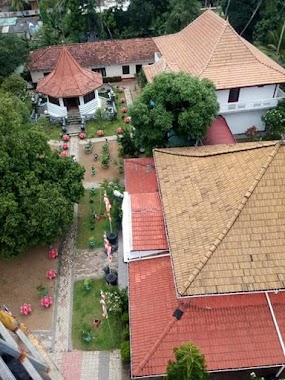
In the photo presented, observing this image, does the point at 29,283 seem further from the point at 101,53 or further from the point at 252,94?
the point at 101,53

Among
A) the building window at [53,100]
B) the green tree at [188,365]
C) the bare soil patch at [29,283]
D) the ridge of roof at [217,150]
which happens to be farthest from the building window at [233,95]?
the green tree at [188,365]

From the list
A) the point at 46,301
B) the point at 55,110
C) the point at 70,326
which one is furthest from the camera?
the point at 55,110

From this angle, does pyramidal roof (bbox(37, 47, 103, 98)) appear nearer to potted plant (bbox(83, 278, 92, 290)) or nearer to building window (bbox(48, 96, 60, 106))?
building window (bbox(48, 96, 60, 106))

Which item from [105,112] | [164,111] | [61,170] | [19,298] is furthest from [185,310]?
[105,112]

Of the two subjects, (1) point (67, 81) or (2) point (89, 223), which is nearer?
(2) point (89, 223)

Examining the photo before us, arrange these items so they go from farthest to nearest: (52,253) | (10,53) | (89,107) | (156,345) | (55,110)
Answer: (10,53)
(89,107)
(55,110)
(52,253)
(156,345)

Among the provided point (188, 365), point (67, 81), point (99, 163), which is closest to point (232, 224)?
point (188, 365)

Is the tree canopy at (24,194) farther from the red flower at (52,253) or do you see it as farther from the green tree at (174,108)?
the green tree at (174,108)
